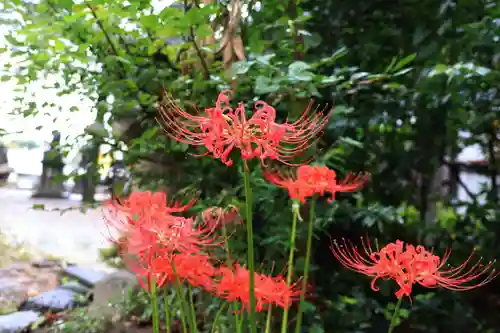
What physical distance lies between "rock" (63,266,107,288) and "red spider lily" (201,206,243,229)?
119 cm

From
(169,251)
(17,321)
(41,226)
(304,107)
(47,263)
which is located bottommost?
(17,321)

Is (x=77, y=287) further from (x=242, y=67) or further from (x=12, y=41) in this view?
(x=242, y=67)

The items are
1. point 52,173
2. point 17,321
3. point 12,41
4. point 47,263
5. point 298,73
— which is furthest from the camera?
point 47,263

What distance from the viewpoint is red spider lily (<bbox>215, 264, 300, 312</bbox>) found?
62cm

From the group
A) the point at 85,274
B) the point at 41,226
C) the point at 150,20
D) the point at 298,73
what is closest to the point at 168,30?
the point at 150,20

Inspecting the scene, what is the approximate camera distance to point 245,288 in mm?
613

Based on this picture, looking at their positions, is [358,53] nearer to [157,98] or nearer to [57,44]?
[157,98]

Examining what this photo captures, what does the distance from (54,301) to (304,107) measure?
1207 millimetres

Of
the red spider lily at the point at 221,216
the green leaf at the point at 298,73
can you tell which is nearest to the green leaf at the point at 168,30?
the green leaf at the point at 298,73

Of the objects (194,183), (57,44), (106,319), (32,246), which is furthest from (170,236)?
(32,246)

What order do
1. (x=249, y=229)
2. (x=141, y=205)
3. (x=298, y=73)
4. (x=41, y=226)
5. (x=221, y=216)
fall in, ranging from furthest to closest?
(x=41, y=226) < (x=298, y=73) < (x=221, y=216) < (x=141, y=205) < (x=249, y=229)

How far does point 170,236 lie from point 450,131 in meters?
1.04

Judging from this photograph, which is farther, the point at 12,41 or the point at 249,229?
the point at 12,41

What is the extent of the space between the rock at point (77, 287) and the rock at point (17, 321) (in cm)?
23
